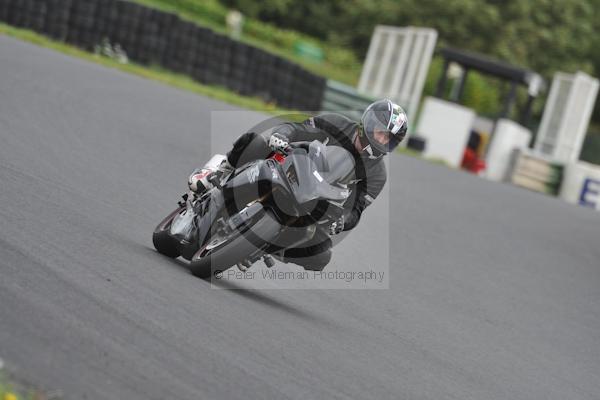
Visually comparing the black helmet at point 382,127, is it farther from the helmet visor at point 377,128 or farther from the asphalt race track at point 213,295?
the asphalt race track at point 213,295

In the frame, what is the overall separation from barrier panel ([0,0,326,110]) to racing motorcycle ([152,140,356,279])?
47.5 feet

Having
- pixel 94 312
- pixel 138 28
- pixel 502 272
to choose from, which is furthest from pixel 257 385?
pixel 138 28

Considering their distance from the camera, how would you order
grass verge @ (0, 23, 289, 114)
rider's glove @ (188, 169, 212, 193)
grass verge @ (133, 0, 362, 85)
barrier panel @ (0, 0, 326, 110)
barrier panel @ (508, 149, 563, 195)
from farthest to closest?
grass verge @ (133, 0, 362, 85) → barrier panel @ (508, 149, 563, 195) → barrier panel @ (0, 0, 326, 110) → grass verge @ (0, 23, 289, 114) → rider's glove @ (188, 169, 212, 193)

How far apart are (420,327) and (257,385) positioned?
341 cm

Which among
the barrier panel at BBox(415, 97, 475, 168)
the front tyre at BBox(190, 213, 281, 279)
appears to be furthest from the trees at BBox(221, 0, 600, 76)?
the front tyre at BBox(190, 213, 281, 279)

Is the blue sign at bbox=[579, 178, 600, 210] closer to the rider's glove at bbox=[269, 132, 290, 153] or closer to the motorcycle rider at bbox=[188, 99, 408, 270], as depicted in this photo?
the motorcycle rider at bbox=[188, 99, 408, 270]

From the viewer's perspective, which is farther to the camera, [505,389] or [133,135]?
[133,135]

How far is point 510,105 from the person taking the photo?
25.8 metres

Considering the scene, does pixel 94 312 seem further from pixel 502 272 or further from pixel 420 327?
pixel 502 272

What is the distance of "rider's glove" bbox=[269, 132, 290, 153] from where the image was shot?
698 cm

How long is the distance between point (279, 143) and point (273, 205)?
441 mm

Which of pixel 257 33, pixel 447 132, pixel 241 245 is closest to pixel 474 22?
pixel 257 33

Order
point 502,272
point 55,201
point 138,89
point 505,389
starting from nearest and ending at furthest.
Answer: point 505,389, point 55,201, point 502,272, point 138,89

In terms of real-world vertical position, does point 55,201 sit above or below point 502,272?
above
